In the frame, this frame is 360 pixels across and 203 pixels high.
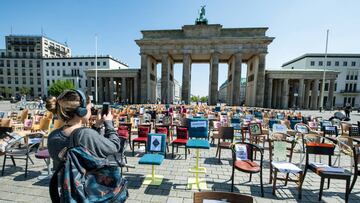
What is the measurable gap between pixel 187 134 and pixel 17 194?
5.03 meters

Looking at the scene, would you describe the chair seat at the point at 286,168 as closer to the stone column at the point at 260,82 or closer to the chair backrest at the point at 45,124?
the chair backrest at the point at 45,124

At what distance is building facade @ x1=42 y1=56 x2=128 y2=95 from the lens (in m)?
67.3

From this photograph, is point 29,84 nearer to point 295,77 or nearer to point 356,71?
point 295,77

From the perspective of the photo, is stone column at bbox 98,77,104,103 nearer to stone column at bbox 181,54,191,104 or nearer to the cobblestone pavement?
stone column at bbox 181,54,191,104

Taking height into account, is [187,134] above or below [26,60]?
below

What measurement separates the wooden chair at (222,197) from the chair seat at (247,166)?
2358 mm

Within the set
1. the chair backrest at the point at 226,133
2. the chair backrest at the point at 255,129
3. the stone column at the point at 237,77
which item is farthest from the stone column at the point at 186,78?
the chair backrest at the point at 226,133

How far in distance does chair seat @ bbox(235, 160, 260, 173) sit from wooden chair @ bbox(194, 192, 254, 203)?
2358mm

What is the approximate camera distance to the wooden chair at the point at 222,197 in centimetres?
202

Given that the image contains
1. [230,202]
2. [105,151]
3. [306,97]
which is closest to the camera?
[105,151]

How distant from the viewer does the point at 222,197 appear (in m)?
2.08

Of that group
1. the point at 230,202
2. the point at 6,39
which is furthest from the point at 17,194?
the point at 6,39

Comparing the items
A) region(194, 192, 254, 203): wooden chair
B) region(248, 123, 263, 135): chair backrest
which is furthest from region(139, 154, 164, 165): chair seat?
region(248, 123, 263, 135): chair backrest

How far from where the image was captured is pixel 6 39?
75812 mm
